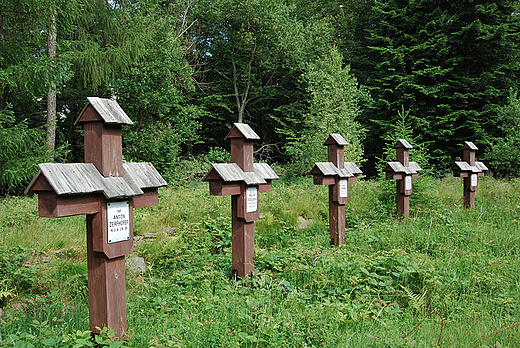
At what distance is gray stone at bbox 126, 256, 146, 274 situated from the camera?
4520mm

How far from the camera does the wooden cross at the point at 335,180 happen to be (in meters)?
5.73

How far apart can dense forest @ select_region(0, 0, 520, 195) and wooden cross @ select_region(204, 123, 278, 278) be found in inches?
231

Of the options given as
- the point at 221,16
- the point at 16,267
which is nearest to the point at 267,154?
the point at 221,16

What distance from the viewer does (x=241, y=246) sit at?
4223 millimetres

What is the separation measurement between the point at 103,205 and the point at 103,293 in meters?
0.60

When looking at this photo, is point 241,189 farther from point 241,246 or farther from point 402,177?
point 402,177

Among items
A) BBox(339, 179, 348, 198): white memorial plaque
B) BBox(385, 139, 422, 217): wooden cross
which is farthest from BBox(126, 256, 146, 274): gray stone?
BBox(385, 139, 422, 217): wooden cross

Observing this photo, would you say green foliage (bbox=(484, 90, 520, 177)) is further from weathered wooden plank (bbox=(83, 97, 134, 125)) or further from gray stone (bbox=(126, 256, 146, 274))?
weathered wooden plank (bbox=(83, 97, 134, 125))

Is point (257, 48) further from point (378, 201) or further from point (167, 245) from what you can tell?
point (167, 245)

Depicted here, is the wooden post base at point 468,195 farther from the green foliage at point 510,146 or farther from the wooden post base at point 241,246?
the green foliage at point 510,146

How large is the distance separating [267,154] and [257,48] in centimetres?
586

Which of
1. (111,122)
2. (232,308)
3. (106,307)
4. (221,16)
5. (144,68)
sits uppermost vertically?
(221,16)

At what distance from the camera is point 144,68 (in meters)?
14.0

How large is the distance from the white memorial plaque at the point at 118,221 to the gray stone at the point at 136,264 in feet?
6.21
